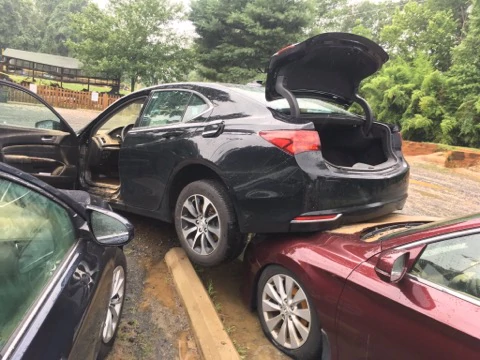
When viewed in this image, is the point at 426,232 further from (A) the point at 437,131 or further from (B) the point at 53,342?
(A) the point at 437,131

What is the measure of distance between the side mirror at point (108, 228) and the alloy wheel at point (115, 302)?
0.41m

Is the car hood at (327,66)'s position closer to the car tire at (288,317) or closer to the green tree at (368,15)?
the car tire at (288,317)

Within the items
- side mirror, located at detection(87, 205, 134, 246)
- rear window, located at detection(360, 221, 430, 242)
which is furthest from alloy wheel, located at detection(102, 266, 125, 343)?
rear window, located at detection(360, 221, 430, 242)

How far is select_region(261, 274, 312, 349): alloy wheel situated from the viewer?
2535mm

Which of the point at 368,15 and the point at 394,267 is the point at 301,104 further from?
the point at 368,15

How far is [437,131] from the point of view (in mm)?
14820

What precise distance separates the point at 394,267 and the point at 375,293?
0.17 metres

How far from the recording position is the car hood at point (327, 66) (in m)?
3.10

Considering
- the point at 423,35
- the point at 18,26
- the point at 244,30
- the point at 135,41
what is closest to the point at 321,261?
the point at 244,30

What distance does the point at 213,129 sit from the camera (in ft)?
10.6

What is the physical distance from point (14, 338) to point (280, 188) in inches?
76.0

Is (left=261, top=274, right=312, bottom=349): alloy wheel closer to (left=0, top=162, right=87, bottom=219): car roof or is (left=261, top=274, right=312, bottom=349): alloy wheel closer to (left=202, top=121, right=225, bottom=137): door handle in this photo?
(left=202, top=121, right=225, bottom=137): door handle

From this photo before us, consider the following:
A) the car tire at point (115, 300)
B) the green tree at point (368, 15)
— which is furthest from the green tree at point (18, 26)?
the car tire at point (115, 300)

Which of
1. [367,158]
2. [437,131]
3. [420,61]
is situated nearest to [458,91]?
[437,131]
